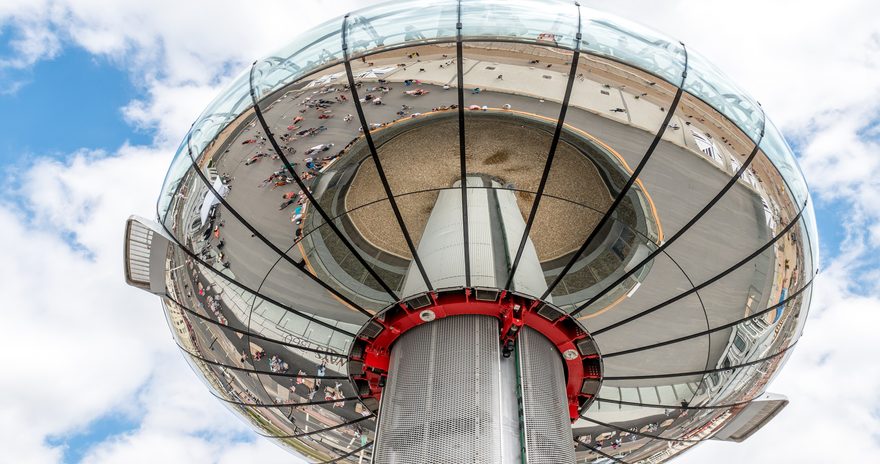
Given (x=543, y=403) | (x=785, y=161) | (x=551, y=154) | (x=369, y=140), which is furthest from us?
(x=785, y=161)

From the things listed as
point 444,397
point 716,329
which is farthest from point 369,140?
point 716,329

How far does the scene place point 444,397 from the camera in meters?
9.67

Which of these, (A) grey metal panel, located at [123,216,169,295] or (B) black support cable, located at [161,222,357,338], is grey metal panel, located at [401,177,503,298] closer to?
(B) black support cable, located at [161,222,357,338]

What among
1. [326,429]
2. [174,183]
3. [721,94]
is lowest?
[326,429]

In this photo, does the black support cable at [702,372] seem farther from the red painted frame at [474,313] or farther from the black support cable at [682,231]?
the black support cable at [682,231]

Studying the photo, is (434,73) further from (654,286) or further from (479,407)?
(654,286)

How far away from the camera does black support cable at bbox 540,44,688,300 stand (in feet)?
33.2

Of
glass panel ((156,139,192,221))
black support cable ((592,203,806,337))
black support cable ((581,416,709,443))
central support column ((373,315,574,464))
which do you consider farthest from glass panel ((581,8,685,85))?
black support cable ((581,416,709,443))

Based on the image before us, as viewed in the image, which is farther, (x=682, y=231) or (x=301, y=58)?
(x=682, y=231)

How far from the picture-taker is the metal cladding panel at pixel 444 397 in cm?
917

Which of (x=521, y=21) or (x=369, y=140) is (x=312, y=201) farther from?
(x=521, y=21)

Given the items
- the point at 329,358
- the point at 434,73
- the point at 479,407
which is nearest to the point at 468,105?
the point at 434,73

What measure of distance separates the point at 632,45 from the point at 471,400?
5102 mm

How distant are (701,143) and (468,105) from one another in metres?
3.22
